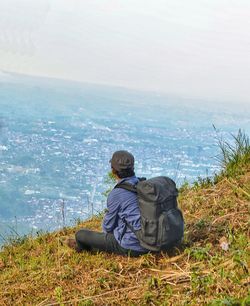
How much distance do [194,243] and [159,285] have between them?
125cm

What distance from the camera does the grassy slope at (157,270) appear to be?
5.18m

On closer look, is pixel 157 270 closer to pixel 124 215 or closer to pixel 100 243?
pixel 124 215

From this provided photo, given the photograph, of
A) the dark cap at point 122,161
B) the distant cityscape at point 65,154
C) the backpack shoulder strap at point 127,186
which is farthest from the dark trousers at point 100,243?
the distant cityscape at point 65,154

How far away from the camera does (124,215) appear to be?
641 centimetres

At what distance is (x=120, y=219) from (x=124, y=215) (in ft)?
0.42

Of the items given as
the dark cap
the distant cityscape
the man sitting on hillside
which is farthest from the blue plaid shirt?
the distant cityscape

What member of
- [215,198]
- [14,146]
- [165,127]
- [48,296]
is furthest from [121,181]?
[165,127]

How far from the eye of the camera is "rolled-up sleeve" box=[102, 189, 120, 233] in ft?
21.3

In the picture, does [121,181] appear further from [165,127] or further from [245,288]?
[165,127]

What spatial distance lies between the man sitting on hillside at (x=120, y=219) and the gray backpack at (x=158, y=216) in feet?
0.52

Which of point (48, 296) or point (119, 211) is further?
point (119, 211)

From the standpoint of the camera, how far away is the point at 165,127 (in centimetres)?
18138

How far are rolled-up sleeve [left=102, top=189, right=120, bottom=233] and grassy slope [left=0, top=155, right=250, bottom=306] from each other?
12.4 inches

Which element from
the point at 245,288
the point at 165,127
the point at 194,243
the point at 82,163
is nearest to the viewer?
the point at 245,288
